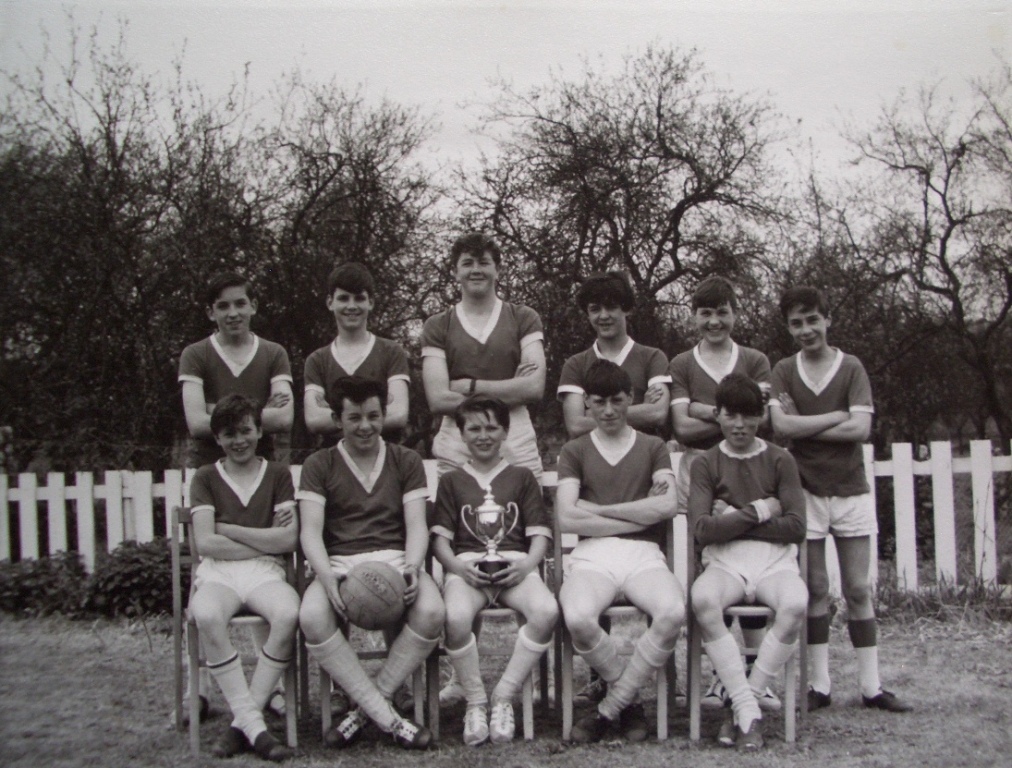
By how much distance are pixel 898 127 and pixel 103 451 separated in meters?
8.71

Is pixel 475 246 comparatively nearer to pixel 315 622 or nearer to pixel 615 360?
pixel 615 360

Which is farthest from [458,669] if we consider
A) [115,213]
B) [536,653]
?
[115,213]

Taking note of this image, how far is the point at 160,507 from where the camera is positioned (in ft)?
24.9

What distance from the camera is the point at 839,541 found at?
417 centimetres

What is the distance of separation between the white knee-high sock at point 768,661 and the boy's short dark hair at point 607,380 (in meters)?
1.10

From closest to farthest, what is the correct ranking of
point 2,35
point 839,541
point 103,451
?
point 2,35 < point 839,541 < point 103,451

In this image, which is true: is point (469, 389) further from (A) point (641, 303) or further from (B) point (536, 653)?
(A) point (641, 303)

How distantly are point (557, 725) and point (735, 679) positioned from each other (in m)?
0.77

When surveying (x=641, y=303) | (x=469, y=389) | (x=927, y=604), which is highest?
(x=641, y=303)

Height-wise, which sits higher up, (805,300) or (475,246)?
(475,246)

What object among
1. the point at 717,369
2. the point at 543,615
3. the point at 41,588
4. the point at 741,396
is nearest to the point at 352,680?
the point at 543,615

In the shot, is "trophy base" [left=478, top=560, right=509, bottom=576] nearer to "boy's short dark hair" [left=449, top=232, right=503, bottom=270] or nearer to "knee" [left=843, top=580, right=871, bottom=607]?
"boy's short dark hair" [left=449, top=232, right=503, bottom=270]

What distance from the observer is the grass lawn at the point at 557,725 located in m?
3.46

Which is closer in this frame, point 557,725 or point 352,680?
point 352,680
